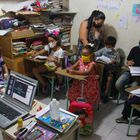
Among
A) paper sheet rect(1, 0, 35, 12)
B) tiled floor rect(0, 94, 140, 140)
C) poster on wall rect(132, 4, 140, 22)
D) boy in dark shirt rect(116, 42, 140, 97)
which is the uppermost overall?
paper sheet rect(1, 0, 35, 12)

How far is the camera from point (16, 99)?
1.80 m

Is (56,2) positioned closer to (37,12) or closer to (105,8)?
(37,12)

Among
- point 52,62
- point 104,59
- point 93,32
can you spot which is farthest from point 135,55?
point 52,62

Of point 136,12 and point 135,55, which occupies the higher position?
point 136,12

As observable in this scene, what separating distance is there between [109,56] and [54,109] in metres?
2.02

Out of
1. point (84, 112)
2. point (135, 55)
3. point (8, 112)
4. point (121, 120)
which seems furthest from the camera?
point (135, 55)

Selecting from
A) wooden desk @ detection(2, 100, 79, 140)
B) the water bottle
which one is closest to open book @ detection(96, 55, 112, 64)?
wooden desk @ detection(2, 100, 79, 140)

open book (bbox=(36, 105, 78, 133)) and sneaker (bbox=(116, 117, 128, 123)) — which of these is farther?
sneaker (bbox=(116, 117, 128, 123))

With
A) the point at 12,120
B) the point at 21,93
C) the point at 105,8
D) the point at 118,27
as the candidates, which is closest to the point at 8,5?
the point at 105,8

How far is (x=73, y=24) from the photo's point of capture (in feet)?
13.6

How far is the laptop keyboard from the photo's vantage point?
164cm

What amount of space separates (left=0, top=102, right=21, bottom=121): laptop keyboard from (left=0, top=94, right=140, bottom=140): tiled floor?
44.4 inches

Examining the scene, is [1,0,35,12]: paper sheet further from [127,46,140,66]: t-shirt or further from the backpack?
[127,46,140,66]: t-shirt

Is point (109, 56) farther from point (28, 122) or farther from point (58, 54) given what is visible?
point (28, 122)
